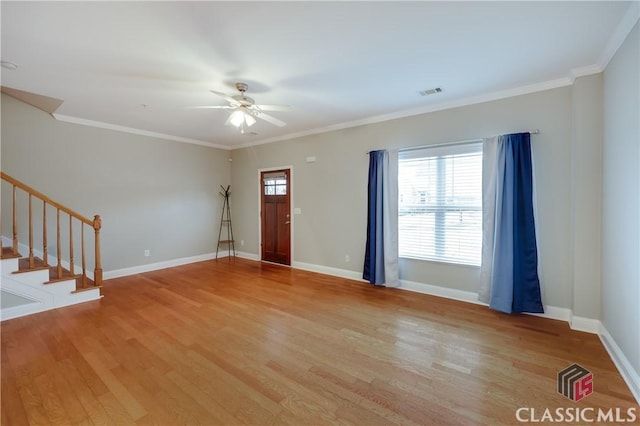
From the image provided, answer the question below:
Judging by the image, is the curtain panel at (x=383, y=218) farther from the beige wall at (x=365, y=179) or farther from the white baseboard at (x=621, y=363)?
the white baseboard at (x=621, y=363)

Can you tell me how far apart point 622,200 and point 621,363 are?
52.6 inches

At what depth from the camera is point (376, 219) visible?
4.31 meters

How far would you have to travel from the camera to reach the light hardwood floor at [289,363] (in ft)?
5.92

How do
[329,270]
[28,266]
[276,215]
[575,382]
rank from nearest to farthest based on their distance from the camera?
[575,382], [28,266], [329,270], [276,215]

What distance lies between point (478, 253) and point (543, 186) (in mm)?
1092

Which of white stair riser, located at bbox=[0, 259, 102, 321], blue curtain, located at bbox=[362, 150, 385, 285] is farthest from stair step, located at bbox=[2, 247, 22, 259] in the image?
blue curtain, located at bbox=[362, 150, 385, 285]

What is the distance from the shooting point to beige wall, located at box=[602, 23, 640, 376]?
2.02 metres

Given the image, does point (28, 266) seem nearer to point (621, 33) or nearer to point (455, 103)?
point (455, 103)

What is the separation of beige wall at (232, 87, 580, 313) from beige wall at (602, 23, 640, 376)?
0.43m

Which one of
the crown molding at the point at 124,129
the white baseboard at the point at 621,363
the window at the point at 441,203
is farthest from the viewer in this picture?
the crown molding at the point at 124,129

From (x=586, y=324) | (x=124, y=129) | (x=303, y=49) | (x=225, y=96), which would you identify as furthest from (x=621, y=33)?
(x=124, y=129)

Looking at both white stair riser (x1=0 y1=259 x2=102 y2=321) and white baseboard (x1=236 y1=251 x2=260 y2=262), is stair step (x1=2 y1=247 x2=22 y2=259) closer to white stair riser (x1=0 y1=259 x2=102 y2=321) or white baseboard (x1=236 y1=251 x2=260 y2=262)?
white stair riser (x1=0 y1=259 x2=102 y2=321)

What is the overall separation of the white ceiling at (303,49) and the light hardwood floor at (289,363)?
2.76m

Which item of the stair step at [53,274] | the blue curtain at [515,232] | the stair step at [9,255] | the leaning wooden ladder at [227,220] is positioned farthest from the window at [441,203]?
the stair step at [9,255]
